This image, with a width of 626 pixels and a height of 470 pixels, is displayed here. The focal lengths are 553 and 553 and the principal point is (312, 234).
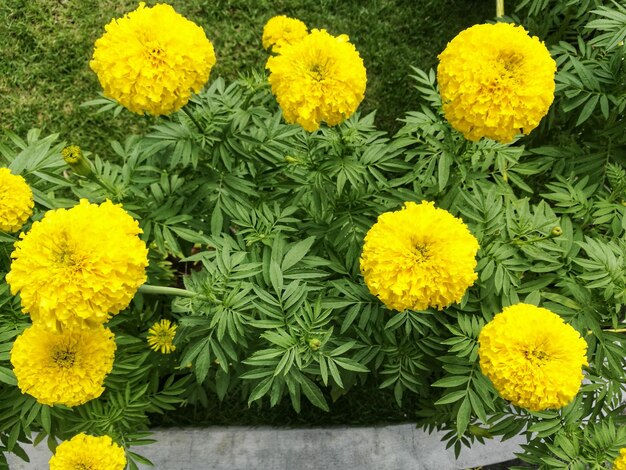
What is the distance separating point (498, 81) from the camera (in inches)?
69.9

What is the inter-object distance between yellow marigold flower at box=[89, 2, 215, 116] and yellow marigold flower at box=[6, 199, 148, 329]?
0.47 m

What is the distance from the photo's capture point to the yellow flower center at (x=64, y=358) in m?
1.84

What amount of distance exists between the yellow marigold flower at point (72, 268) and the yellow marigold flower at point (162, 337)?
0.78 metres

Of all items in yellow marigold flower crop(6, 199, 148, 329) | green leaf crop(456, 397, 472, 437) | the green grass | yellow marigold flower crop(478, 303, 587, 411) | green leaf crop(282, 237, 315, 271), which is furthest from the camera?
the green grass

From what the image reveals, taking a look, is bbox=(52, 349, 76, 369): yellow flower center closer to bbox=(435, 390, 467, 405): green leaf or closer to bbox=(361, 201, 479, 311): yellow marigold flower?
bbox=(361, 201, 479, 311): yellow marigold flower

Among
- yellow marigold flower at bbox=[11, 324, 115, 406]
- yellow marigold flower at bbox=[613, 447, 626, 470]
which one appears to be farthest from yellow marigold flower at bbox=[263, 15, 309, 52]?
yellow marigold flower at bbox=[613, 447, 626, 470]

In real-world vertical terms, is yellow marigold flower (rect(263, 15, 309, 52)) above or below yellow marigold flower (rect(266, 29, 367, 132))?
below

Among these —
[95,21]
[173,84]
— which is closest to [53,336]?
[173,84]

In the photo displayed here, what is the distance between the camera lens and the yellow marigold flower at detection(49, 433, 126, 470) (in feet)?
6.03

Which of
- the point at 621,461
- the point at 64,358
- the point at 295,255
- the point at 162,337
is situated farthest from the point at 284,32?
the point at 621,461

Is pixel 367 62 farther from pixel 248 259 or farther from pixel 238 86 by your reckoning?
pixel 248 259

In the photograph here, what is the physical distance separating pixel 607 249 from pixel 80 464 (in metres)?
2.06

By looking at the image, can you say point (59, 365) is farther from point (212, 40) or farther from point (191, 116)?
point (212, 40)

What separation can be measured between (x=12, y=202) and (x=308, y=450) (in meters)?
1.98
